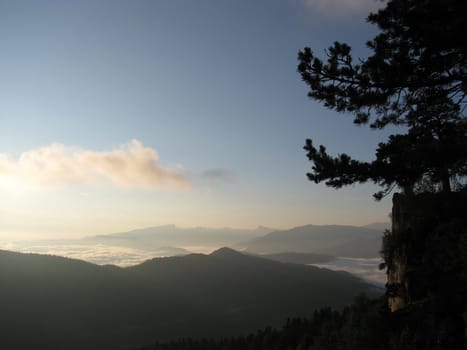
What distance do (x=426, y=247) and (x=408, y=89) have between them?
18.2 meters

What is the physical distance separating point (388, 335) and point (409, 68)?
19.0 m

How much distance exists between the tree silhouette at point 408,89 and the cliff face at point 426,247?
894 centimetres

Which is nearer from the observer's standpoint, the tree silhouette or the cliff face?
the tree silhouette

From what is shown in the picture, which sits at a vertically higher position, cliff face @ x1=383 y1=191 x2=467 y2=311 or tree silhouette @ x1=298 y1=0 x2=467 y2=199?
tree silhouette @ x1=298 y1=0 x2=467 y2=199

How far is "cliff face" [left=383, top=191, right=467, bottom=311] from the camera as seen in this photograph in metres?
21.9

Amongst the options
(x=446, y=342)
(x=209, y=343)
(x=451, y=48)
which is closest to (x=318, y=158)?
(x=451, y=48)

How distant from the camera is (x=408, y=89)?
13.3 metres

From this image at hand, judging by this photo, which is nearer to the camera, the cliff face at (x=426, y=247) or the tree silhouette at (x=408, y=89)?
the tree silhouette at (x=408, y=89)

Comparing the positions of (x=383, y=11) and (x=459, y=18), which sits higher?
(x=383, y=11)

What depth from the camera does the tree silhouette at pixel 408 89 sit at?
39.7ft

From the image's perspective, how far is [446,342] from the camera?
17141 millimetres

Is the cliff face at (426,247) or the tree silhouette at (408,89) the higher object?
the tree silhouette at (408,89)

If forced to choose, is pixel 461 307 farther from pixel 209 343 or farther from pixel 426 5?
pixel 209 343

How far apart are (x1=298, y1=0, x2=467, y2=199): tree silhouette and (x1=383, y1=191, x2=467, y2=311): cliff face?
8.94 m
